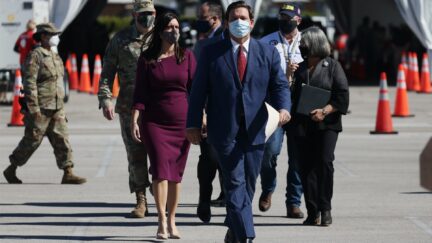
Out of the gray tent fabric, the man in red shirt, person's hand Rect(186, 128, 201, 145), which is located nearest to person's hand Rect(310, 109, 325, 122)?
person's hand Rect(186, 128, 201, 145)

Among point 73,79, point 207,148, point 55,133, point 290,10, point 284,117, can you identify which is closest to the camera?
point 284,117

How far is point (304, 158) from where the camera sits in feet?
34.7

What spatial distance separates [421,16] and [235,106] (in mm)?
19149

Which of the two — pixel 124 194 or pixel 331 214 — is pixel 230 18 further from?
pixel 124 194

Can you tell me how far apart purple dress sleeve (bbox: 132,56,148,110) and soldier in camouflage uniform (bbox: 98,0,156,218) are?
3.05 feet

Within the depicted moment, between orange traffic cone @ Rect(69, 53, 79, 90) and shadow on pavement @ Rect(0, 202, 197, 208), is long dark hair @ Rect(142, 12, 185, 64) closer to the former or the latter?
shadow on pavement @ Rect(0, 202, 197, 208)

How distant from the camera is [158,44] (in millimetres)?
9867

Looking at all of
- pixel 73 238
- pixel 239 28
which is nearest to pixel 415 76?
pixel 73 238

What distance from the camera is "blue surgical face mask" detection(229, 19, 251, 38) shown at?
8.72 metres

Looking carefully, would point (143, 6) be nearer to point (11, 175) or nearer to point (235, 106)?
point (235, 106)

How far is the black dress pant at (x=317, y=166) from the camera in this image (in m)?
10.5

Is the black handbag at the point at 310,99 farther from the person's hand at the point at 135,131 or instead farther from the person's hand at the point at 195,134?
the person's hand at the point at 195,134

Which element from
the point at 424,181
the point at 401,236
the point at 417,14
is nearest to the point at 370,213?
the point at 401,236

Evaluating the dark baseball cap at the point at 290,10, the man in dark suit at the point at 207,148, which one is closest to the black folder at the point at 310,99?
the man in dark suit at the point at 207,148
